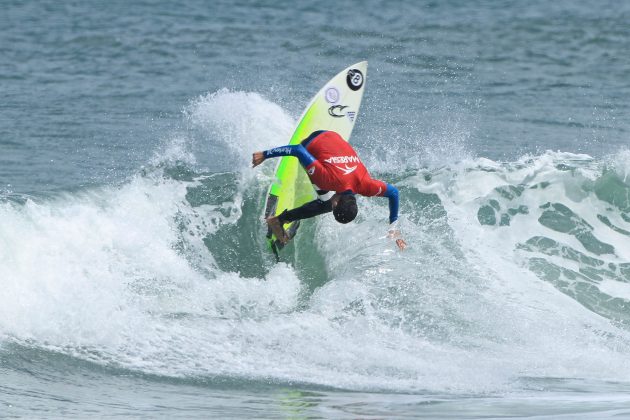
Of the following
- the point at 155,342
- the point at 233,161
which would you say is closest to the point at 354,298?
the point at 155,342

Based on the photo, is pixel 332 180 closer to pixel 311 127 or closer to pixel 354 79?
pixel 311 127

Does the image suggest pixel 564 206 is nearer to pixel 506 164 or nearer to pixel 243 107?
pixel 506 164

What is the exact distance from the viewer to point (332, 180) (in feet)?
29.5

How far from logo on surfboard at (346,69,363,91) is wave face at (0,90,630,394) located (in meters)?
1.28

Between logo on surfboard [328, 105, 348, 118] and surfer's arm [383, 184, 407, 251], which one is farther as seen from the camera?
logo on surfboard [328, 105, 348, 118]

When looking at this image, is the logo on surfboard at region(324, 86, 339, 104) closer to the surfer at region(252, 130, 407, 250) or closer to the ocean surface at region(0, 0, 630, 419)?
the ocean surface at region(0, 0, 630, 419)

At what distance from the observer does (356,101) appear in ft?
37.4

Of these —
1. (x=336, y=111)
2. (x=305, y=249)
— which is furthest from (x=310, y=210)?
(x=336, y=111)

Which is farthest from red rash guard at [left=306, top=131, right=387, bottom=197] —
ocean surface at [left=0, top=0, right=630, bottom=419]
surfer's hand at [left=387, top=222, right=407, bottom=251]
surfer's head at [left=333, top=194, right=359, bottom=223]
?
ocean surface at [left=0, top=0, right=630, bottom=419]

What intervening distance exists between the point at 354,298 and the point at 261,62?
9.87 meters

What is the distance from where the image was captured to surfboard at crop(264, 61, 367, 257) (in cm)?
1017

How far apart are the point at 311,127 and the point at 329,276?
5.64 ft

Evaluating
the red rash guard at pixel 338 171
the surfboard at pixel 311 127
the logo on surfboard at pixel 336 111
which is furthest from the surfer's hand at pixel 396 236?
the logo on surfboard at pixel 336 111

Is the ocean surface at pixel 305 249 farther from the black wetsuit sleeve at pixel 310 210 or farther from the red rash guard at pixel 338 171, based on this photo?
the red rash guard at pixel 338 171
